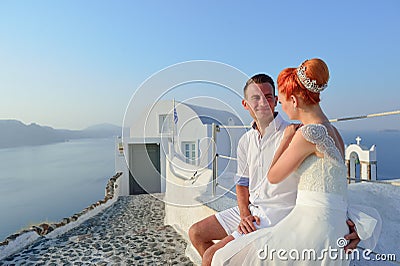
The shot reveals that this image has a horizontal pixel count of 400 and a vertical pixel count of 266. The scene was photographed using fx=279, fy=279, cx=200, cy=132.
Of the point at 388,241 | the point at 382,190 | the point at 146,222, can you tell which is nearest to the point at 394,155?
the point at 382,190

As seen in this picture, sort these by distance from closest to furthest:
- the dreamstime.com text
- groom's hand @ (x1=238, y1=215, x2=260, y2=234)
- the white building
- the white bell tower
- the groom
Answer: the dreamstime.com text → groom's hand @ (x1=238, y1=215, x2=260, y2=234) → the groom → the white building → the white bell tower

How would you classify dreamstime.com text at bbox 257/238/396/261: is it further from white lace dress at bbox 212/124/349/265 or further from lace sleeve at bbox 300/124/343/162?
lace sleeve at bbox 300/124/343/162

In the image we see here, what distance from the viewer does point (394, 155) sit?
5738mm

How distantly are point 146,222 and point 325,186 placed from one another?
658 cm

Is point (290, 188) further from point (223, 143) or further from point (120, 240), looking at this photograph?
point (120, 240)

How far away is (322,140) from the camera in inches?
38.1

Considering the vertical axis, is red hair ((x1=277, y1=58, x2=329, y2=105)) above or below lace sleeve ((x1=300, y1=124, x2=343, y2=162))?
above

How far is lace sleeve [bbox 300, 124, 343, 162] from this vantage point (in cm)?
97

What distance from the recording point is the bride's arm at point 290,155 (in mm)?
987

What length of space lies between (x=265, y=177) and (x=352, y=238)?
405 mm

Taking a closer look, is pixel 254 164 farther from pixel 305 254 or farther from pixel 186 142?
pixel 186 142

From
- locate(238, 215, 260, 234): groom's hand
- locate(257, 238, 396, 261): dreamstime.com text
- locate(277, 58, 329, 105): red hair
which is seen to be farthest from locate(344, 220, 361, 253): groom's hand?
locate(277, 58, 329, 105): red hair

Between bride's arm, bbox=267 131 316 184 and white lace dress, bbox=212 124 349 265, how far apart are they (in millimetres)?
23

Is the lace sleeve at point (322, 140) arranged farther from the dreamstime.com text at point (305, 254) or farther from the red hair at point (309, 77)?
the dreamstime.com text at point (305, 254)
